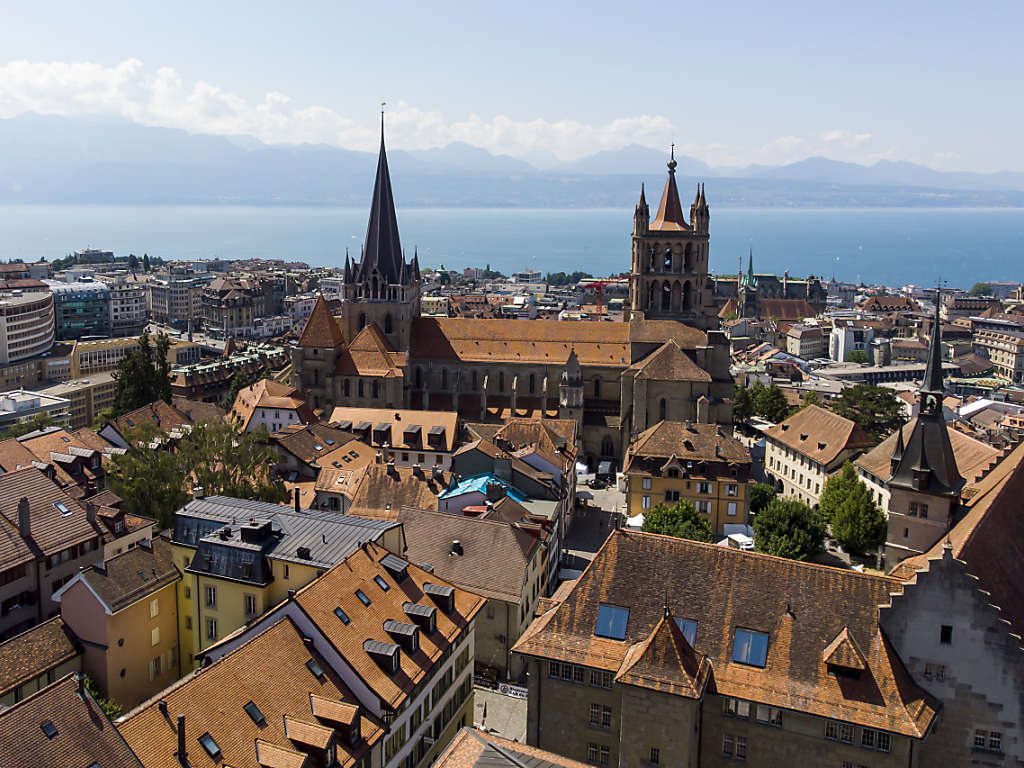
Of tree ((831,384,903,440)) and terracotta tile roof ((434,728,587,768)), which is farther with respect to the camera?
tree ((831,384,903,440))

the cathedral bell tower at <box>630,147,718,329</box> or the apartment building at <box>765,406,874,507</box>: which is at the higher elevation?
the cathedral bell tower at <box>630,147,718,329</box>

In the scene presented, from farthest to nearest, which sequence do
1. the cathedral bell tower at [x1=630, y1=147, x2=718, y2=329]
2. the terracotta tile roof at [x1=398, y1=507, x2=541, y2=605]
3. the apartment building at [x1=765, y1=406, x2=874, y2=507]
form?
the cathedral bell tower at [x1=630, y1=147, x2=718, y2=329] → the apartment building at [x1=765, y1=406, x2=874, y2=507] → the terracotta tile roof at [x1=398, y1=507, x2=541, y2=605]

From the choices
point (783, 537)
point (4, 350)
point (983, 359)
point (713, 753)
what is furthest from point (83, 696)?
point (983, 359)

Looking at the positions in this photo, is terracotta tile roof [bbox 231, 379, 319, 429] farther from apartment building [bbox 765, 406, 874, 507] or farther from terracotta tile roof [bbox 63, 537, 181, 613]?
apartment building [bbox 765, 406, 874, 507]

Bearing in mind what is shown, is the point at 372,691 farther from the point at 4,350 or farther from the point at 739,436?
the point at 4,350

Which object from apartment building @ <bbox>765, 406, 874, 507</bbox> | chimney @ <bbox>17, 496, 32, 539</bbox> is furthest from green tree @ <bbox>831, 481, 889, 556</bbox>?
chimney @ <bbox>17, 496, 32, 539</bbox>
